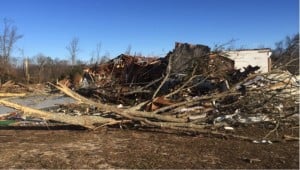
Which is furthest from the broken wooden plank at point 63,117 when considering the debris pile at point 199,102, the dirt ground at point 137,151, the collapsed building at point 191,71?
the collapsed building at point 191,71

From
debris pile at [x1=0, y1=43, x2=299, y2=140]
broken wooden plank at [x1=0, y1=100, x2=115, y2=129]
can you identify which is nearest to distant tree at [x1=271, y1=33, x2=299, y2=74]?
debris pile at [x1=0, y1=43, x2=299, y2=140]

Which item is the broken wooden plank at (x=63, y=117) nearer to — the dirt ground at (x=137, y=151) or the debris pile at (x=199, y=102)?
the debris pile at (x=199, y=102)

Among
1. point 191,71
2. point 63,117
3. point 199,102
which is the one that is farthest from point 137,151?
point 191,71

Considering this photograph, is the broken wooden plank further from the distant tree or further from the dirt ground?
the distant tree

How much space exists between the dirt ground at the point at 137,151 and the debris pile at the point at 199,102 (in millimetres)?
295

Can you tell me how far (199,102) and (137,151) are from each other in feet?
10.1

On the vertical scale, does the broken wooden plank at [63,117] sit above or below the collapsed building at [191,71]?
below

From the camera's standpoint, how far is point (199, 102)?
9.45 meters

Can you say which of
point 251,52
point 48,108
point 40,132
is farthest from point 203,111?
point 251,52

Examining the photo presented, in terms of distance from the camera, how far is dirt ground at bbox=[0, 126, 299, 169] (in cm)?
588

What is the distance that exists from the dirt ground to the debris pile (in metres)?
0.29

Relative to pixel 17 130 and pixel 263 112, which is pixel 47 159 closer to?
pixel 17 130

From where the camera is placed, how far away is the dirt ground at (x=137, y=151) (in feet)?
19.3

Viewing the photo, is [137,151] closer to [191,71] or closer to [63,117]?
[63,117]
